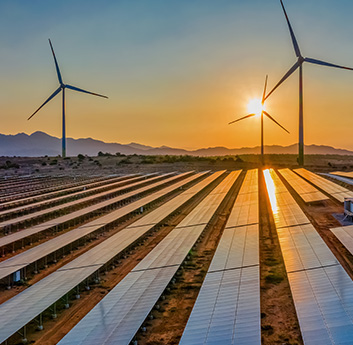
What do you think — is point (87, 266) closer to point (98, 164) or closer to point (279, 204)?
point (279, 204)

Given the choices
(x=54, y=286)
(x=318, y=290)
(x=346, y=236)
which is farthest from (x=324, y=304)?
A: (x=54, y=286)

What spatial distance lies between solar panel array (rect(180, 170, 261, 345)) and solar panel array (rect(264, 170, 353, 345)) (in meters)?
1.33

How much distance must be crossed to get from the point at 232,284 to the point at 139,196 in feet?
98.7

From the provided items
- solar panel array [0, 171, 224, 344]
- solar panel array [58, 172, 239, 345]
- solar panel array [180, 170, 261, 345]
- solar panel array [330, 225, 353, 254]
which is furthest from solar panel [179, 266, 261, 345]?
solar panel array [330, 225, 353, 254]

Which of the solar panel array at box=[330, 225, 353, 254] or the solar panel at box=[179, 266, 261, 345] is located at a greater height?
the solar panel array at box=[330, 225, 353, 254]

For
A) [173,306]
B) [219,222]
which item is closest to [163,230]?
[219,222]

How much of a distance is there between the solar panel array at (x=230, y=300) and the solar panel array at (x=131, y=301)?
5.45 ft

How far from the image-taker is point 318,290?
1248 cm

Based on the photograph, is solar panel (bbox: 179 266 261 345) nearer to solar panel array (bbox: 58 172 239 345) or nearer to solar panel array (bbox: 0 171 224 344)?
solar panel array (bbox: 58 172 239 345)

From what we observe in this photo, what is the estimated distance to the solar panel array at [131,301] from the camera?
10516 mm

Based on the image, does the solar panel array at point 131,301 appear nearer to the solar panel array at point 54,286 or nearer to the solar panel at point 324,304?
the solar panel array at point 54,286

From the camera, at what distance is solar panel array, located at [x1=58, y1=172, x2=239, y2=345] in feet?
34.5

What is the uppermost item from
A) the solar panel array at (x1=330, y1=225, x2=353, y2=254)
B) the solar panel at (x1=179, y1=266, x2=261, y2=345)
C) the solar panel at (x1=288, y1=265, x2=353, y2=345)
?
the solar panel array at (x1=330, y1=225, x2=353, y2=254)

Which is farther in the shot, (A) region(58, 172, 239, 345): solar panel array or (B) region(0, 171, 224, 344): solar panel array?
(B) region(0, 171, 224, 344): solar panel array
